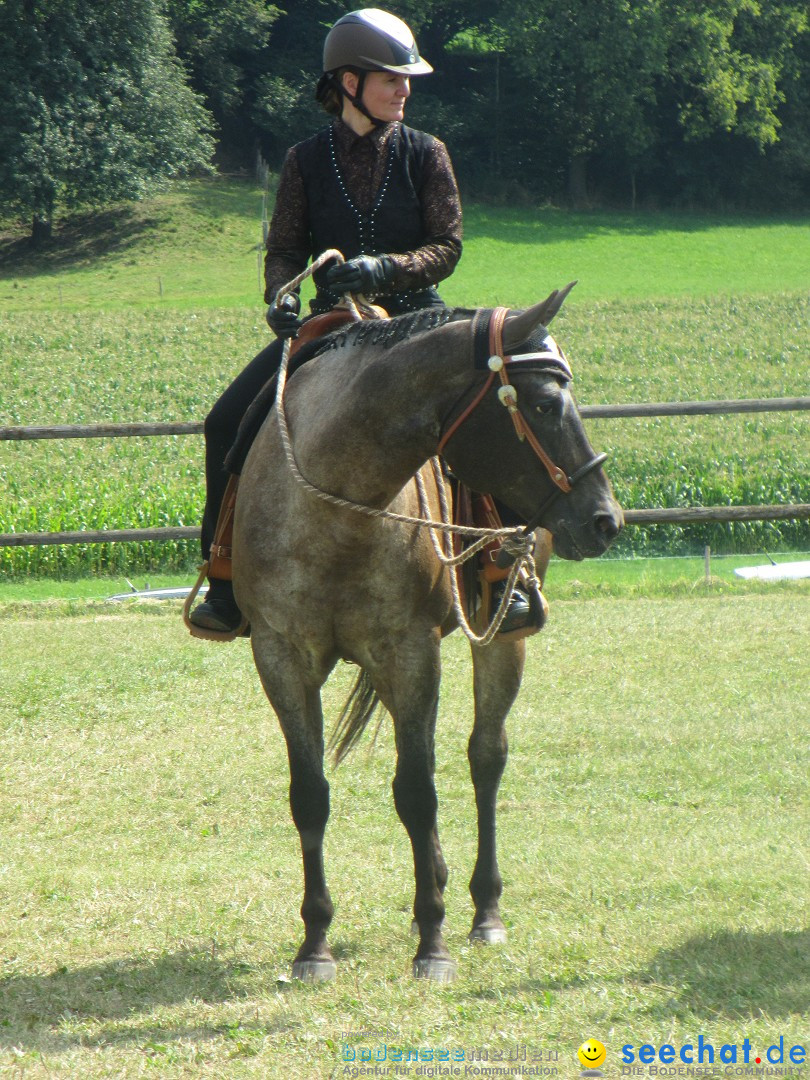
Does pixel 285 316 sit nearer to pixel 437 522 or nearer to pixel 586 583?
pixel 437 522

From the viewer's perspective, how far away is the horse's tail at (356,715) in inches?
195

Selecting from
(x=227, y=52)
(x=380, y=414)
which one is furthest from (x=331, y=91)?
(x=227, y=52)

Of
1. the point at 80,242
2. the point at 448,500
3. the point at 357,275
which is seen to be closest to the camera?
the point at 357,275

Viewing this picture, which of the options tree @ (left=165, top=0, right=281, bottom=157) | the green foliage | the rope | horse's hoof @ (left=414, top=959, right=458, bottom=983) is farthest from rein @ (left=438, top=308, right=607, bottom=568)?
tree @ (left=165, top=0, right=281, bottom=157)

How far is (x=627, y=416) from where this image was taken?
35.6 feet

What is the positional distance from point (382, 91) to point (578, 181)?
2399 inches

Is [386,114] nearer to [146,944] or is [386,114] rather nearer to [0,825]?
[146,944]

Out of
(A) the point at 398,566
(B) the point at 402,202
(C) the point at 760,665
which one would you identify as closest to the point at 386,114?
(B) the point at 402,202

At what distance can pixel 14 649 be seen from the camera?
9094 millimetres

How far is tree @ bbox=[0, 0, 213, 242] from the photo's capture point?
168ft

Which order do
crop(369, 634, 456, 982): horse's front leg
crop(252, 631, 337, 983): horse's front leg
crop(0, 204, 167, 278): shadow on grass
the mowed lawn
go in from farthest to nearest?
crop(0, 204, 167, 278): shadow on grass, the mowed lawn, crop(252, 631, 337, 983): horse's front leg, crop(369, 634, 456, 982): horse's front leg

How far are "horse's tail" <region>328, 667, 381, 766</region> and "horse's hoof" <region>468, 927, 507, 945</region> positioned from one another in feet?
2.97

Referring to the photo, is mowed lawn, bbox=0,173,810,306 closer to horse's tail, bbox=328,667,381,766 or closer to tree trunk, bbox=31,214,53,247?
tree trunk, bbox=31,214,53,247

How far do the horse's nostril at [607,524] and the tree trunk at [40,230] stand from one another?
51.8 metres
